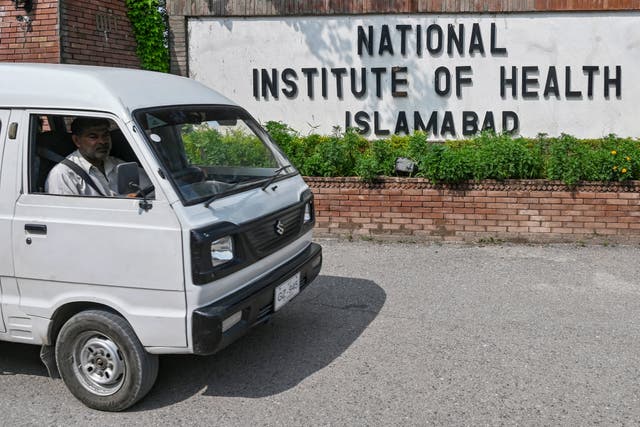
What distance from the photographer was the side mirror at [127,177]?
3.96 meters

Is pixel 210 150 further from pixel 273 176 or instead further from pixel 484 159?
pixel 484 159

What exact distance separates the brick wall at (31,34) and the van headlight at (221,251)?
6.54 m

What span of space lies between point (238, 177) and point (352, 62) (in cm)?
604

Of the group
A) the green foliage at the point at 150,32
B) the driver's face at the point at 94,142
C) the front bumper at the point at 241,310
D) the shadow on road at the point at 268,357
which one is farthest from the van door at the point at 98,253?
the green foliage at the point at 150,32

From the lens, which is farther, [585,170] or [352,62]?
[352,62]

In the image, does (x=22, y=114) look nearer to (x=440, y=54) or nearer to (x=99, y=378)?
(x=99, y=378)

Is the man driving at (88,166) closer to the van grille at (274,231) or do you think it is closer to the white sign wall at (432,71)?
the van grille at (274,231)

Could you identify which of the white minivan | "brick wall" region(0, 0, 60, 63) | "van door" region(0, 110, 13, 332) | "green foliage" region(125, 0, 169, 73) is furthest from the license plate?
"green foliage" region(125, 0, 169, 73)

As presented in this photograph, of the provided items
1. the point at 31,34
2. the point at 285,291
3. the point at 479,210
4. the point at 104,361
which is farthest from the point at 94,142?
the point at 31,34

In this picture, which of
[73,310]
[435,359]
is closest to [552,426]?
[435,359]

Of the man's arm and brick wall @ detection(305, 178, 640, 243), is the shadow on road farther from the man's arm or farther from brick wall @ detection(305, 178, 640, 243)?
brick wall @ detection(305, 178, 640, 243)

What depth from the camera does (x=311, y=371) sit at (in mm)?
4809

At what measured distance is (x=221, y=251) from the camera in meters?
4.16

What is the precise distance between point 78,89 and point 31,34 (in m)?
6.17
